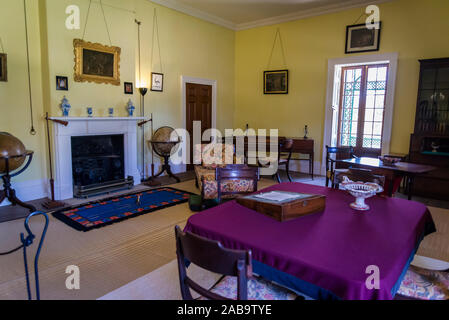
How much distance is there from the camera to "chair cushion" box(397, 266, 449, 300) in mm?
1501

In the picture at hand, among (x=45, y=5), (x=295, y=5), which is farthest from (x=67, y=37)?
(x=295, y=5)

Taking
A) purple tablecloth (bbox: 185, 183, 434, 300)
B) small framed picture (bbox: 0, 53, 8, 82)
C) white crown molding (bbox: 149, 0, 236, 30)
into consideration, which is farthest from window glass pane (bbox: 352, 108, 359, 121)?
small framed picture (bbox: 0, 53, 8, 82)

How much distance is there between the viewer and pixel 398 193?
16.8 ft

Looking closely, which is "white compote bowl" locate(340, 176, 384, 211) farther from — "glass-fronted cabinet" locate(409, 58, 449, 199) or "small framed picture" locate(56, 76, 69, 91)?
"small framed picture" locate(56, 76, 69, 91)

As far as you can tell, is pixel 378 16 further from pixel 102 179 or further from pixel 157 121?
pixel 102 179

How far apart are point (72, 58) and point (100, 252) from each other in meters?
3.03

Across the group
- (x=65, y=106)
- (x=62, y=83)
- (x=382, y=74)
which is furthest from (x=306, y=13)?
(x=65, y=106)

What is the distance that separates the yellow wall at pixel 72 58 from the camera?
4227 millimetres

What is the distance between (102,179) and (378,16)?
5.65 metres

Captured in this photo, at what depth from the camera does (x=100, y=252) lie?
2975 mm

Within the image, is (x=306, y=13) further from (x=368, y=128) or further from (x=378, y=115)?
(x=368, y=128)

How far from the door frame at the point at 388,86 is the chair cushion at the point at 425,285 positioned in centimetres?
452

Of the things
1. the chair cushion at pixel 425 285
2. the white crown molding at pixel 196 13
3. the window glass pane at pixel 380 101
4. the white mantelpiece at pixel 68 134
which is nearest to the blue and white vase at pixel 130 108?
the white mantelpiece at pixel 68 134

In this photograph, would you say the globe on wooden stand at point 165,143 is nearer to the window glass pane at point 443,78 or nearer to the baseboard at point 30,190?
the baseboard at point 30,190
